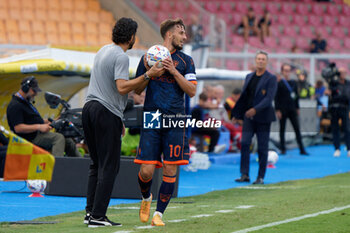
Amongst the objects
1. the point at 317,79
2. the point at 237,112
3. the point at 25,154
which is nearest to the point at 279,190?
the point at 237,112

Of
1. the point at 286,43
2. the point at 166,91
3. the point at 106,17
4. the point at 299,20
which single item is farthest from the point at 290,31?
the point at 166,91

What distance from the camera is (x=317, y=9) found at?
3002 cm

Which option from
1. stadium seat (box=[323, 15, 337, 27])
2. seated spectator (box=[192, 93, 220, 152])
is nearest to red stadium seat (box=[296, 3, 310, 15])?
stadium seat (box=[323, 15, 337, 27])

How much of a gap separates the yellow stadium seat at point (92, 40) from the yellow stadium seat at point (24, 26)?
1.76m

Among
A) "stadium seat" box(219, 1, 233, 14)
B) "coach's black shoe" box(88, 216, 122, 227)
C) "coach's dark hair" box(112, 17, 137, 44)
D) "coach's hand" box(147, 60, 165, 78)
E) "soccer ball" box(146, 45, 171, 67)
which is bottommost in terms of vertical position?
"coach's black shoe" box(88, 216, 122, 227)

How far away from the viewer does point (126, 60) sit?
20.1ft

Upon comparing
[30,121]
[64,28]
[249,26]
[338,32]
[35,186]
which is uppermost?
[249,26]

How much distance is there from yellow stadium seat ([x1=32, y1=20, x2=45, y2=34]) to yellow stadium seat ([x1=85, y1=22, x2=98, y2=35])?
1385 mm

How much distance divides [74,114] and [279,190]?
3.09m

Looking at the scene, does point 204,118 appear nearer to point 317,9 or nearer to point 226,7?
point 226,7

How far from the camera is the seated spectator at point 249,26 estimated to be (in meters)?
25.9

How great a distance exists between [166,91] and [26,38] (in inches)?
623

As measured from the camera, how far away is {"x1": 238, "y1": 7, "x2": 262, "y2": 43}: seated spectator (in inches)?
1020

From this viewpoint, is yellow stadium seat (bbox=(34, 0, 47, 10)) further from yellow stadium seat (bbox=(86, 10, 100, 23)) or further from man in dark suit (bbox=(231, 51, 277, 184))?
man in dark suit (bbox=(231, 51, 277, 184))
